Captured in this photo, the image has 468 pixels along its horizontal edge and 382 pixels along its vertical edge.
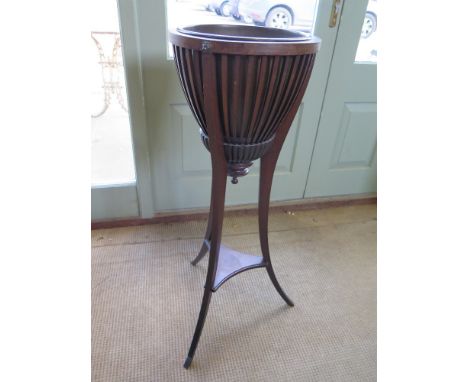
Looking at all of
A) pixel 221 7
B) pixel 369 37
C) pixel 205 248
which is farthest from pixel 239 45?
pixel 369 37

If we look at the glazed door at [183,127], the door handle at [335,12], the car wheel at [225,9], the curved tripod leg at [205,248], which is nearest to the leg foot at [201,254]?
the curved tripod leg at [205,248]

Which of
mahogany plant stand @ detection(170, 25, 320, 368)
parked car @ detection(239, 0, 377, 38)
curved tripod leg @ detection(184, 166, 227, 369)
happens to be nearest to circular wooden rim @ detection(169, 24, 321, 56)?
mahogany plant stand @ detection(170, 25, 320, 368)

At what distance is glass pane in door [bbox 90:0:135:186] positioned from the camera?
1236 mm

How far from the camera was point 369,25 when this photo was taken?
1436 millimetres

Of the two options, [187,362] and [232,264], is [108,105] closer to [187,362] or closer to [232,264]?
[232,264]

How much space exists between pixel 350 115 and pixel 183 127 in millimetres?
889

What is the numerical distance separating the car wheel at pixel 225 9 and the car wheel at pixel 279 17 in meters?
0.17

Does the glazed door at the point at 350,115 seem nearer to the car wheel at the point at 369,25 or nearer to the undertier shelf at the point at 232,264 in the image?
the car wheel at the point at 369,25

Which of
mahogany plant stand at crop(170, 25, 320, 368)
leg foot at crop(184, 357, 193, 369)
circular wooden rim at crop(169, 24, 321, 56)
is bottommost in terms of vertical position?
leg foot at crop(184, 357, 193, 369)

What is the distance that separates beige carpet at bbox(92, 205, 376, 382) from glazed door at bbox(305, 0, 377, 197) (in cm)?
33

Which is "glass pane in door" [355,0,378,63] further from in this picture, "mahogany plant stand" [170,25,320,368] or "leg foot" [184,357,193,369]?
"leg foot" [184,357,193,369]
